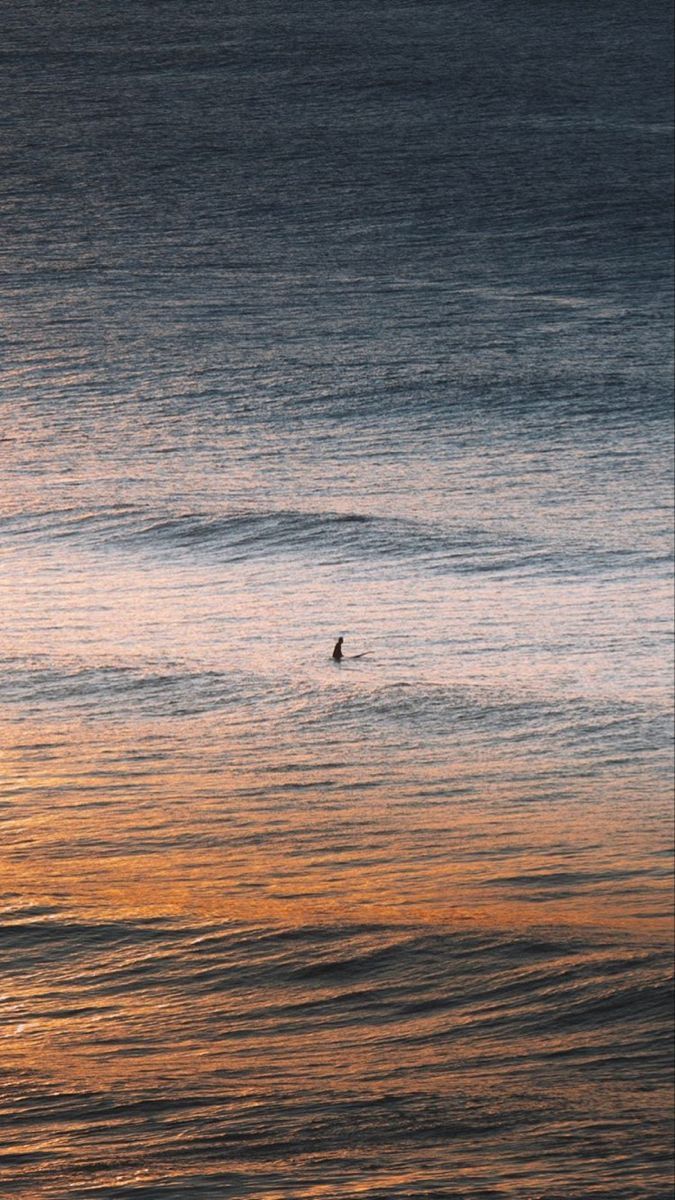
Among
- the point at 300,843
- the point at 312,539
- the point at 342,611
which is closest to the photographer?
the point at 300,843

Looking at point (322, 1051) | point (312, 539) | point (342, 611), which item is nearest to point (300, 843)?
point (322, 1051)

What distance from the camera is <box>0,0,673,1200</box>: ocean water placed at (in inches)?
91.9

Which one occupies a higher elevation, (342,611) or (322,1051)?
(342,611)

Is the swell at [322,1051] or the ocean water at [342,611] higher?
the ocean water at [342,611]

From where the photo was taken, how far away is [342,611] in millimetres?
3598

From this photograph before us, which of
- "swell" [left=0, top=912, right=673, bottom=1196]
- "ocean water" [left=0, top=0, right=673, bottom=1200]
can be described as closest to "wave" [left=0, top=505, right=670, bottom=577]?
"ocean water" [left=0, top=0, right=673, bottom=1200]

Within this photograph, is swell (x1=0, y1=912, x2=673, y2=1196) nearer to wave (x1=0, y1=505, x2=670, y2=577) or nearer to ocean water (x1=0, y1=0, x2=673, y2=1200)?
ocean water (x1=0, y1=0, x2=673, y2=1200)

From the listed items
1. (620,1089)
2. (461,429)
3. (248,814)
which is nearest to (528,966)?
(620,1089)

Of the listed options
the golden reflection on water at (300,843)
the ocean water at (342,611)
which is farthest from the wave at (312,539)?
the golden reflection on water at (300,843)

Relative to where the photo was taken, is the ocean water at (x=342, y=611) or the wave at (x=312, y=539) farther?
→ the wave at (x=312, y=539)

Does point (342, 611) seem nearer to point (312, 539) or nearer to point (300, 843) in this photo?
point (312, 539)

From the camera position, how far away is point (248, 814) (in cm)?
306

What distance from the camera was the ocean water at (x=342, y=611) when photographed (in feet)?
7.66

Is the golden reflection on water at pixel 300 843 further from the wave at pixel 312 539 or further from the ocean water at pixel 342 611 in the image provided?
the wave at pixel 312 539
